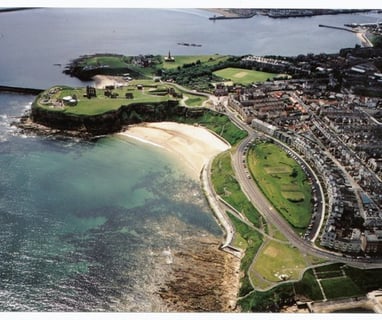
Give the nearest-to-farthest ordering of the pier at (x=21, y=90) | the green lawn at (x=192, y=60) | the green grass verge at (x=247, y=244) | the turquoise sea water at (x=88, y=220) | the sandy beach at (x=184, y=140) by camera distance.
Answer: the turquoise sea water at (x=88, y=220) < the green grass verge at (x=247, y=244) < the sandy beach at (x=184, y=140) < the pier at (x=21, y=90) < the green lawn at (x=192, y=60)

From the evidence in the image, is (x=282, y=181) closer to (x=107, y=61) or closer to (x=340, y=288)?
(x=340, y=288)

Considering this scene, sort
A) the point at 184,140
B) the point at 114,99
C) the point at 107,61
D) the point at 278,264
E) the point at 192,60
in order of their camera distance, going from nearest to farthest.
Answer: the point at 278,264 < the point at 184,140 < the point at 114,99 < the point at 107,61 < the point at 192,60

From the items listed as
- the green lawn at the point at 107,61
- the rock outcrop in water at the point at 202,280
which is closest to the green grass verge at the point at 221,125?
the rock outcrop in water at the point at 202,280

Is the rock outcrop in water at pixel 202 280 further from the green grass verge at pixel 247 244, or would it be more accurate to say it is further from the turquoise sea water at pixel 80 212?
the turquoise sea water at pixel 80 212

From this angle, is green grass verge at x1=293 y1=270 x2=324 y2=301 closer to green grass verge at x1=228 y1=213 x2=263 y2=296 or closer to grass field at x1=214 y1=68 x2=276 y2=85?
green grass verge at x1=228 y1=213 x2=263 y2=296

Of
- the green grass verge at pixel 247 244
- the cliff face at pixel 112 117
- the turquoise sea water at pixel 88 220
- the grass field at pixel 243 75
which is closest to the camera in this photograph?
the turquoise sea water at pixel 88 220

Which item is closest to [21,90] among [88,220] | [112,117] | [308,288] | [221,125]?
[112,117]

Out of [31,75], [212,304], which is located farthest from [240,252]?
[31,75]
